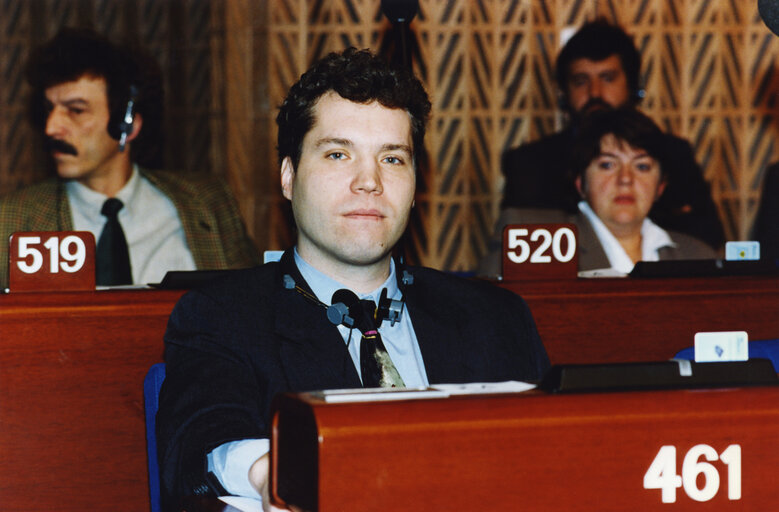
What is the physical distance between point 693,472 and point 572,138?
2.41 meters

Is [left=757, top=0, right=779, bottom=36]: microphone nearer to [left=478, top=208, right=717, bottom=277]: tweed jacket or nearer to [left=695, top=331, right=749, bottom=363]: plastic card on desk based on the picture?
[left=695, top=331, right=749, bottom=363]: plastic card on desk

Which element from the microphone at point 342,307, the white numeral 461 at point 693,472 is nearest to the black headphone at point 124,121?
the microphone at point 342,307

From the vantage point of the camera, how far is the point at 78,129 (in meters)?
3.03

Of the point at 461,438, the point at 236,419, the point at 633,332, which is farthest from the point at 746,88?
the point at 461,438

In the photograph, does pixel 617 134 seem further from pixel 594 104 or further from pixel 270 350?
pixel 270 350

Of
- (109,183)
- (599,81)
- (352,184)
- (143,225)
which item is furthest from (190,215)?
(352,184)

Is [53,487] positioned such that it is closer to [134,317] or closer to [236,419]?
[134,317]

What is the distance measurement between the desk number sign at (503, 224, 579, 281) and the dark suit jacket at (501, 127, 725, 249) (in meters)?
0.85

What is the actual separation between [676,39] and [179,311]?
160 inches

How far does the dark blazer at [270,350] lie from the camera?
1330 mm

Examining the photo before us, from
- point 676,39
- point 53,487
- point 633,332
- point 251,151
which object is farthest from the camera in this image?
point 676,39

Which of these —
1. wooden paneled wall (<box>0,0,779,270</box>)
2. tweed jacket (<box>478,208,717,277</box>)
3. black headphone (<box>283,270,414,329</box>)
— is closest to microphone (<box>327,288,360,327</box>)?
black headphone (<box>283,270,414,329</box>)

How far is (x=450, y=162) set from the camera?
16.3 feet

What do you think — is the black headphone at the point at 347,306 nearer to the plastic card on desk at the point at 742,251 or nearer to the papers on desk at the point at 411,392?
the papers on desk at the point at 411,392
